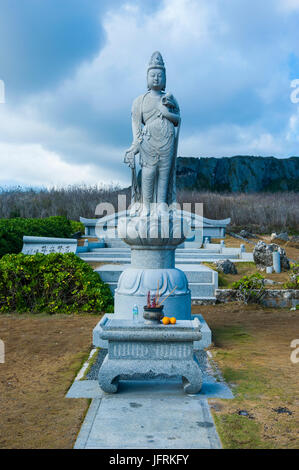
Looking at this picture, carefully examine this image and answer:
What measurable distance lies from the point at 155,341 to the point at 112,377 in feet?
→ 1.75

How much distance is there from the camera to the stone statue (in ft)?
20.0

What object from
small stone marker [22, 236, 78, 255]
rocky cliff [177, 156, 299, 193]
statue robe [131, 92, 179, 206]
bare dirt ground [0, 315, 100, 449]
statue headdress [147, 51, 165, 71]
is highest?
rocky cliff [177, 156, 299, 193]

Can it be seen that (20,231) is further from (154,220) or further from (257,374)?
(257,374)

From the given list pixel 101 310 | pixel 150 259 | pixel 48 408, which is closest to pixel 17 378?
pixel 48 408

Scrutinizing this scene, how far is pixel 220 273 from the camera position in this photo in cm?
1116

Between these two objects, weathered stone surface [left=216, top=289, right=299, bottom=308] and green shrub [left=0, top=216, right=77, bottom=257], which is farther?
green shrub [left=0, top=216, right=77, bottom=257]

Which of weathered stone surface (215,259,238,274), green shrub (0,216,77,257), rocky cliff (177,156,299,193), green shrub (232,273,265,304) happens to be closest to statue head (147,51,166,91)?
green shrub (232,273,265,304)

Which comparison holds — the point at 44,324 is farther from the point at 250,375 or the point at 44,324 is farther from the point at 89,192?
the point at 89,192

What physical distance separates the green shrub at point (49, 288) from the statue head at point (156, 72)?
390 centimetres

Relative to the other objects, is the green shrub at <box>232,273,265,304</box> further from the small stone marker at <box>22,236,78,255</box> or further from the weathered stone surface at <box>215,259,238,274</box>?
the small stone marker at <box>22,236,78,255</box>

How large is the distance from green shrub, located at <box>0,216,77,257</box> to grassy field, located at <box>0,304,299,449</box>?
3.96 m

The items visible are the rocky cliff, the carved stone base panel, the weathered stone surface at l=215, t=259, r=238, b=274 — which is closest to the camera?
the carved stone base panel

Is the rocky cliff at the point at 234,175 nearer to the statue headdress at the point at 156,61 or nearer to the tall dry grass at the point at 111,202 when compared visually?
the tall dry grass at the point at 111,202

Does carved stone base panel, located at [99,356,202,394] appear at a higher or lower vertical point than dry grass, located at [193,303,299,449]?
higher
